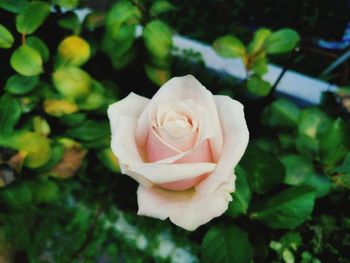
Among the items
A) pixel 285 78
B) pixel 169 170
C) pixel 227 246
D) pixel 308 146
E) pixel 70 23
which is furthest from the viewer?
pixel 285 78

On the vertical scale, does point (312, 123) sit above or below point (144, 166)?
below

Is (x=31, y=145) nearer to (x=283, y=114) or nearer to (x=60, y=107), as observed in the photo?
(x=60, y=107)

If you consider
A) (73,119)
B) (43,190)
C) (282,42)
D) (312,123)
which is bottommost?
(43,190)

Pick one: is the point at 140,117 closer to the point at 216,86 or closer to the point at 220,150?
the point at 220,150

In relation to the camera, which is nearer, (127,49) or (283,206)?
(283,206)

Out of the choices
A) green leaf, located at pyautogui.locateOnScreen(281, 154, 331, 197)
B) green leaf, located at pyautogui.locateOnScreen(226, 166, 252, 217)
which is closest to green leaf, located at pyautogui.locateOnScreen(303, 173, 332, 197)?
green leaf, located at pyautogui.locateOnScreen(281, 154, 331, 197)

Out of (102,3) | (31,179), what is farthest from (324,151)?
(102,3)

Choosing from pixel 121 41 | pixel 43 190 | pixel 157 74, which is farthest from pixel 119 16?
pixel 43 190

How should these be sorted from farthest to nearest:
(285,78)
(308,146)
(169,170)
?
(285,78) < (308,146) < (169,170)
